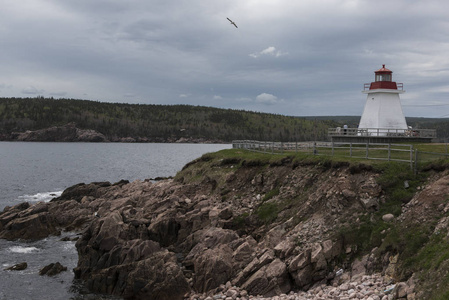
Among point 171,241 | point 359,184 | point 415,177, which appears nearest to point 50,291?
point 171,241

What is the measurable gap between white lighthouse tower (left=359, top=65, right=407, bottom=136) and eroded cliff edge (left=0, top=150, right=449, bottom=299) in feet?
50.3

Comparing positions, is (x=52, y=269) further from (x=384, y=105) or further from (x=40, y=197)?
(x=384, y=105)

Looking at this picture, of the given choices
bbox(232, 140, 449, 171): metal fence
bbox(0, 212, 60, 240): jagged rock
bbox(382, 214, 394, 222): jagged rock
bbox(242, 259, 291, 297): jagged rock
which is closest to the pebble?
bbox(242, 259, 291, 297): jagged rock

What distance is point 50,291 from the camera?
2097 cm

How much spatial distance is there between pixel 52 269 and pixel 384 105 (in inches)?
1287

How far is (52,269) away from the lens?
23.3m

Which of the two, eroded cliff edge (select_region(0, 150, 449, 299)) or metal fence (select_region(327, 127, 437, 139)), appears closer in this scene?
eroded cliff edge (select_region(0, 150, 449, 299))

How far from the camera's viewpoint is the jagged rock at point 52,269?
23.2m

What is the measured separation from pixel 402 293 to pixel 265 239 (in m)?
8.91

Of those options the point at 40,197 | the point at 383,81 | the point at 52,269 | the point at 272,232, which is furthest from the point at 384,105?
the point at 40,197

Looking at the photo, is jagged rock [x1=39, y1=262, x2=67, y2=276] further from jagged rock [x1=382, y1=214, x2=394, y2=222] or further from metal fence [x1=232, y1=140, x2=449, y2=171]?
metal fence [x1=232, y1=140, x2=449, y2=171]

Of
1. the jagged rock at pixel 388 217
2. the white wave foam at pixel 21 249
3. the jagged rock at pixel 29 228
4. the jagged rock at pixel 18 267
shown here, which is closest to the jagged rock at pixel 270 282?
the jagged rock at pixel 388 217

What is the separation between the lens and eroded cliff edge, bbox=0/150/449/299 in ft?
55.6

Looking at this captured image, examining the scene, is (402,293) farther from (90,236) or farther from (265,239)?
(90,236)
